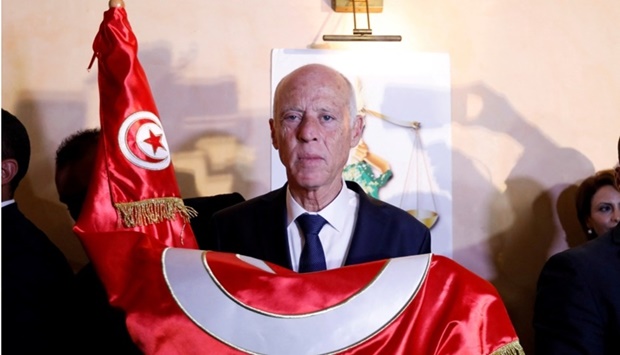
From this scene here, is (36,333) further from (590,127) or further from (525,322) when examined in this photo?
(590,127)

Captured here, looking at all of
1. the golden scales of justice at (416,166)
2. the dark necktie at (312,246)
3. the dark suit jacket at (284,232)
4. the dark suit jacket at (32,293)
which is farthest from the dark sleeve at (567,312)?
the dark suit jacket at (32,293)

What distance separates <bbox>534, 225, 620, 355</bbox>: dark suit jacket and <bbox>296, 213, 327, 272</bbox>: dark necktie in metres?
0.56

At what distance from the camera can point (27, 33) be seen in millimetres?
2234

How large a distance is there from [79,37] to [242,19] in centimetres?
50

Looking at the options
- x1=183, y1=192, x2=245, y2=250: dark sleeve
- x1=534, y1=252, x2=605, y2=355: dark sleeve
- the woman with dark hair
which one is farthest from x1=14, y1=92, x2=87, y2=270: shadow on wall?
the woman with dark hair

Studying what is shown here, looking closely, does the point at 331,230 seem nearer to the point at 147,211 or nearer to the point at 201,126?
the point at 147,211

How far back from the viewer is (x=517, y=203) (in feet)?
8.24

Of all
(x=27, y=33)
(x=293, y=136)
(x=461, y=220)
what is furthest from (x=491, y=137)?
(x=27, y=33)

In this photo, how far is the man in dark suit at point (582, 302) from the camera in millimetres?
1647

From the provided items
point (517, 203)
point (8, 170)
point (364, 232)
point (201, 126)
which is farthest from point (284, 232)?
point (517, 203)

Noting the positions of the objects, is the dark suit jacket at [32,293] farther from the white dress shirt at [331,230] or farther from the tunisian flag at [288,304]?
the white dress shirt at [331,230]

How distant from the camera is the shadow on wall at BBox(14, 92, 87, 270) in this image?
7.38ft

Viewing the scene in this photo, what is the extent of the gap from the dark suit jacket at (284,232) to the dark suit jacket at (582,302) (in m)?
0.32

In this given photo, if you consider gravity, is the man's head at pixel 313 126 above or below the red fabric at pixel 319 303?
above
